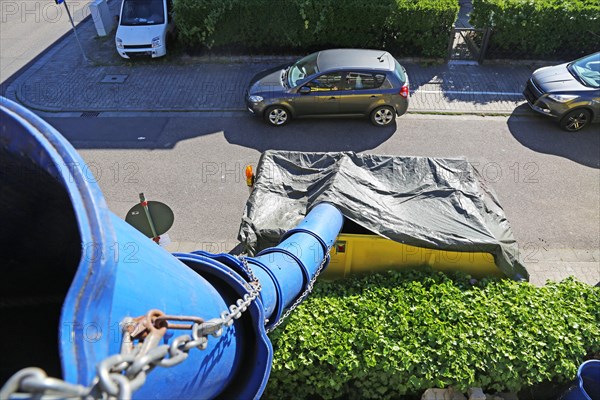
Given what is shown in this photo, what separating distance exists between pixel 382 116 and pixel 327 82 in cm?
171

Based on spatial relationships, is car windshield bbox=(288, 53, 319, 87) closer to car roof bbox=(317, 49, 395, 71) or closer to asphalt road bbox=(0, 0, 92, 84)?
car roof bbox=(317, 49, 395, 71)

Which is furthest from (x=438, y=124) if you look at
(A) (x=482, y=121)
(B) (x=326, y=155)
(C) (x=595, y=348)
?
(C) (x=595, y=348)

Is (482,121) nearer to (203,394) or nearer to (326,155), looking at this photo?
(326,155)

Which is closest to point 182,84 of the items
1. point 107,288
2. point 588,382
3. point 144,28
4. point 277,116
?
point 144,28

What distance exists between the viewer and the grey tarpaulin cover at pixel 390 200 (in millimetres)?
5777

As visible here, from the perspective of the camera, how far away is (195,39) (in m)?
13.4

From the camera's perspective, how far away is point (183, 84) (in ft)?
41.5

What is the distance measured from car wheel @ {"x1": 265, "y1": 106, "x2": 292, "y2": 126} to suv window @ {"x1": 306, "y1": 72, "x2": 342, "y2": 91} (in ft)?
3.07

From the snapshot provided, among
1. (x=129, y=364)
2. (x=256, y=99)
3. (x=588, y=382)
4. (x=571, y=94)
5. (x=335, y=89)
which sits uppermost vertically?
(x=129, y=364)

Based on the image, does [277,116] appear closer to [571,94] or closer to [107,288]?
[571,94]

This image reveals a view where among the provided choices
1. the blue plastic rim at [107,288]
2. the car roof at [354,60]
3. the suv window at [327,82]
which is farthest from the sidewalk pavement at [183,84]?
the blue plastic rim at [107,288]

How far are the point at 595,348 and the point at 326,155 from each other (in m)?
4.52

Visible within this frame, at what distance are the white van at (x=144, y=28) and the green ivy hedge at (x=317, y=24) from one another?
71 centimetres

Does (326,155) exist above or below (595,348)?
above
